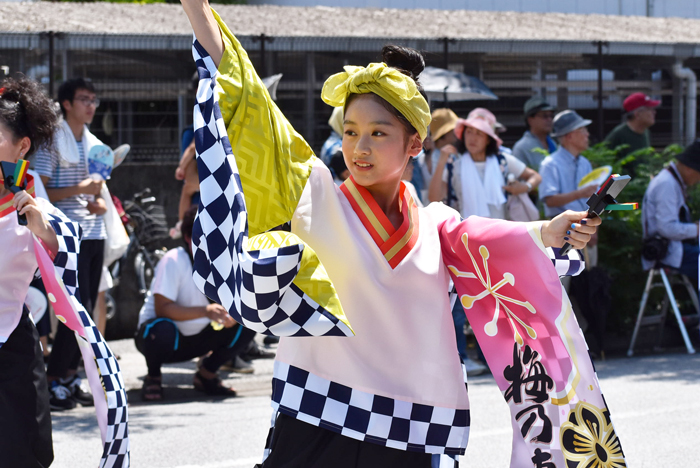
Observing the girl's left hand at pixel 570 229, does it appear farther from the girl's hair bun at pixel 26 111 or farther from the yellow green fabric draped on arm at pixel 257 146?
the girl's hair bun at pixel 26 111

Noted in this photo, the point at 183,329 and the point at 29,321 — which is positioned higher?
the point at 29,321

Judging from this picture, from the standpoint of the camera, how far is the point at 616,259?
7.77 meters

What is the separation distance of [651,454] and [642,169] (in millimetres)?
4120

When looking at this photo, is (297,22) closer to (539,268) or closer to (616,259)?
(616,259)

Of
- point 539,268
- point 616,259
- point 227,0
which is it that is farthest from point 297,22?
→ point 227,0

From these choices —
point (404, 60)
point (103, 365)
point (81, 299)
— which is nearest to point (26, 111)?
point (103, 365)

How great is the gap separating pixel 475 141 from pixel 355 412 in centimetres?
462

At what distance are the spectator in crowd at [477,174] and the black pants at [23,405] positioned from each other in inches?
154

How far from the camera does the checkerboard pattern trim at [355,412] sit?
248 centimetres

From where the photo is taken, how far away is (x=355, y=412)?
2.50m

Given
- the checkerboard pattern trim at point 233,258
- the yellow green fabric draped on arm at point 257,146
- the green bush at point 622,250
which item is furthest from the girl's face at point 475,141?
the checkerboard pattern trim at point 233,258

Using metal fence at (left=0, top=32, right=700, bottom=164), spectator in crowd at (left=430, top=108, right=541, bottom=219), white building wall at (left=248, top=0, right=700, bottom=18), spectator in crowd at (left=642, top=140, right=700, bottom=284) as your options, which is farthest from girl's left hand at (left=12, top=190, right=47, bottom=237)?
white building wall at (left=248, top=0, right=700, bottom=18)

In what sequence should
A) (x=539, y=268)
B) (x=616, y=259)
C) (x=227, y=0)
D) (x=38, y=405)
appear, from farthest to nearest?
1. (x=227, y=0)
2. (x=616, y=259)
3. (x=38, y=405)
4. (x=539, y=268)

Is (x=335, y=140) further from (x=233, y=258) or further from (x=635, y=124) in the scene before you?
(x=233, y=258)
